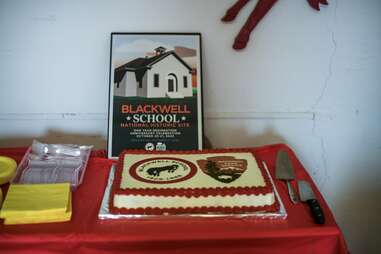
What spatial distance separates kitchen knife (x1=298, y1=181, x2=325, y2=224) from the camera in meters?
0.87

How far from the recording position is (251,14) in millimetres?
1264

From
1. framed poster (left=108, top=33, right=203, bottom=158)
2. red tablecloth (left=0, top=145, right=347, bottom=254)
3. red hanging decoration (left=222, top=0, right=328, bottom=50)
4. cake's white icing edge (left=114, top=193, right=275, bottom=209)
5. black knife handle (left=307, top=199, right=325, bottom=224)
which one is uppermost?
red hanging decoration (left=222, top=0, right=328, bottom=50)

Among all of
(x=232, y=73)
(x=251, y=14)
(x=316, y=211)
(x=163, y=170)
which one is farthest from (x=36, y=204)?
(x=251, y=14)

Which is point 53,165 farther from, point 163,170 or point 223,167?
point 223,167

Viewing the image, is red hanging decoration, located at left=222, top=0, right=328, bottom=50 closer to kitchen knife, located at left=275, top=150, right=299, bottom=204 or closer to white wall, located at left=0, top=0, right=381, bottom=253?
white wall, located at left=0, top=0, right=381, bottom=253

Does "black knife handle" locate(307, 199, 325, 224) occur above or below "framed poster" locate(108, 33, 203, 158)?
below

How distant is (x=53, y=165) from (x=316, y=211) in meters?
0.68

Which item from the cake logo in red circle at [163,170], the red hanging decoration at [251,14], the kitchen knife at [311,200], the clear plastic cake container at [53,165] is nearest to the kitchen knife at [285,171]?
the kitchen knife at [311,200]

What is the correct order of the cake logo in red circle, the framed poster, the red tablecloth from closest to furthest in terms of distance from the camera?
the red tablecloth → the cake logo in red circle → the framed poster

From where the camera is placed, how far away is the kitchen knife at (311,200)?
87cm

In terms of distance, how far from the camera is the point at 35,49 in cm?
125

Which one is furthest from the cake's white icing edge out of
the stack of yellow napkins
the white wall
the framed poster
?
the white wall

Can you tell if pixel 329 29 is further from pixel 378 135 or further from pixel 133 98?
pixel 133 98

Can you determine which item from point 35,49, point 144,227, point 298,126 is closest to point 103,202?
point 144,227
